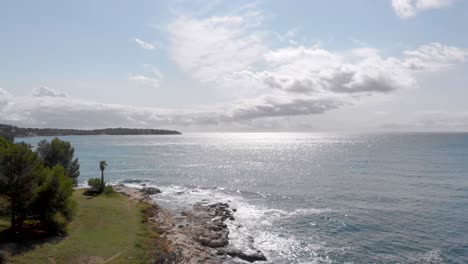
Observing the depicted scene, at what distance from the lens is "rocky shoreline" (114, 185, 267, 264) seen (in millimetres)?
39188

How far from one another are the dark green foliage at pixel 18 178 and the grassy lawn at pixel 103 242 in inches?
169

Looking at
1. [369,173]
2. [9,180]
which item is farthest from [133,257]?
[369,173]

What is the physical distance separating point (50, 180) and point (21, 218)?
523cm

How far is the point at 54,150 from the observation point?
212 feet

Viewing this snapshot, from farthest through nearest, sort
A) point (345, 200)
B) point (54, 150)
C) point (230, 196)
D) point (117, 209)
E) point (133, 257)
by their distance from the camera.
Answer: point (230, 196) < point (345, 200) < point (54, 150) < point (117, 209) < point (133, 257)

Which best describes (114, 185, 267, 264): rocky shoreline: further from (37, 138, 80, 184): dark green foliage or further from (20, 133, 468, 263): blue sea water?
(37, 138, 80, 184): dark green foliage

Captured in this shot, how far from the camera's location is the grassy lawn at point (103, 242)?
32500mm

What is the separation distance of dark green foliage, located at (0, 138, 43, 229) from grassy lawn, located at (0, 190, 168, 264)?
14.1 ft

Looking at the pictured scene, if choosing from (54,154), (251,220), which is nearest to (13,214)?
(54,154)

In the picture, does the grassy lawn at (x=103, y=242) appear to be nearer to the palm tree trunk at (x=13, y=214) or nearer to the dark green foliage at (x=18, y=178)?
the palm tree trunk at (x=13, y=214)

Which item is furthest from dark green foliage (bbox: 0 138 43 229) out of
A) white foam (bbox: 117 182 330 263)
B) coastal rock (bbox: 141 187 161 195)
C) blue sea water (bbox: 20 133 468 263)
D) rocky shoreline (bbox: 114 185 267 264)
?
coastal rock (bbox: 141 187 161 195)

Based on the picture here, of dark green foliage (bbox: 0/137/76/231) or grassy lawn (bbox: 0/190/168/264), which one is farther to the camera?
dark green foliage (bbox: 0/137/76/231)

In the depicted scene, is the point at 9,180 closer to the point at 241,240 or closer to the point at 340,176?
the point at 241,240

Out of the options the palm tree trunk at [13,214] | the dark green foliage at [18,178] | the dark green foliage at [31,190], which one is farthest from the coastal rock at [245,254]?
the palm tree trunk at [13,214]
